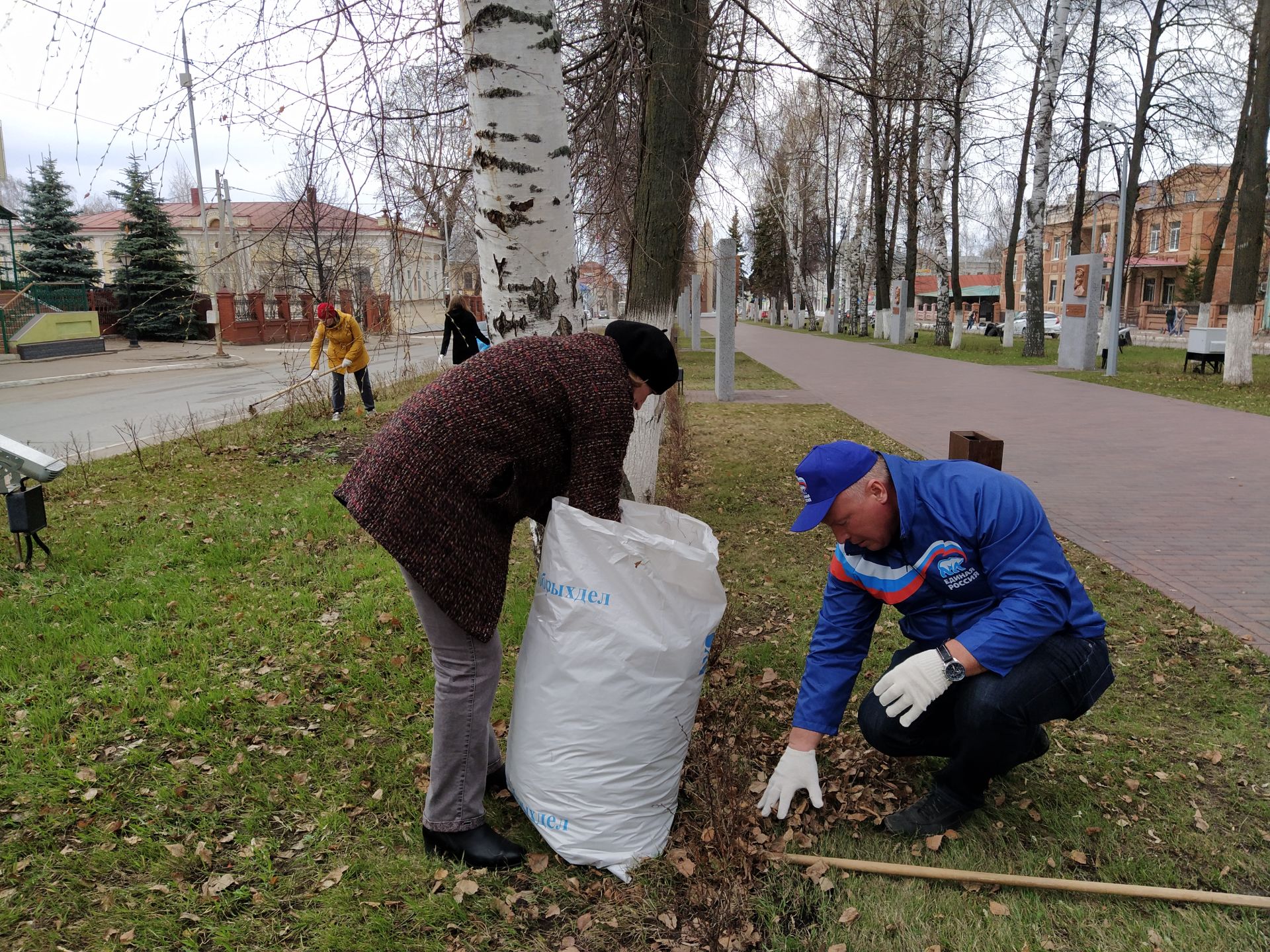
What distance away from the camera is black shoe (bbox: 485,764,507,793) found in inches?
105

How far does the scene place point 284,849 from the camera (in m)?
2.49

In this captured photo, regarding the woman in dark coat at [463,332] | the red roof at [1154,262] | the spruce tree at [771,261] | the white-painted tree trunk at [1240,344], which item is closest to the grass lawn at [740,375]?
the white-painted tree trunk at [1240,344]

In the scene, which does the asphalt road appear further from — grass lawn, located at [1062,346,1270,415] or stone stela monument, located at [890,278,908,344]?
stone stela monument, located at [890,278,908,344]

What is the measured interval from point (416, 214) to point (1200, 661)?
13.0 feet

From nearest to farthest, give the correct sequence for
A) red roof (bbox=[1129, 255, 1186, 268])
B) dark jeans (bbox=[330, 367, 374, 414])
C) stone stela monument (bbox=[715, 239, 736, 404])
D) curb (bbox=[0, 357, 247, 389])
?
dark jeans (bbox=[330, 367, 374, 414])
stone stela monument (bbox=[715, 239, 736, 404])
curb (bbox=[0, 357, 247, 389])
red roof (bbox=[1129, 255, 1186, 268])

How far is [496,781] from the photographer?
8.82 ft

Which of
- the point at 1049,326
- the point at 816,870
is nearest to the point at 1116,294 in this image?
the point at 816,870

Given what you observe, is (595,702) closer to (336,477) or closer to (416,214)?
(416,214)

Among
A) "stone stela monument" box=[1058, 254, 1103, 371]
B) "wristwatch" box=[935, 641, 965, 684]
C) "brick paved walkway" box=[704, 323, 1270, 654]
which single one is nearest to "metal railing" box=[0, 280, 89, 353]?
"brick paved walkway" box=[704, 323, 1270, 654]

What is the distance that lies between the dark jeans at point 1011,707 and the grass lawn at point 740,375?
12919mm

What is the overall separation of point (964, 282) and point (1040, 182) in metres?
64.4

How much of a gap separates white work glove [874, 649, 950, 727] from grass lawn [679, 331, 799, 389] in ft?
42.8

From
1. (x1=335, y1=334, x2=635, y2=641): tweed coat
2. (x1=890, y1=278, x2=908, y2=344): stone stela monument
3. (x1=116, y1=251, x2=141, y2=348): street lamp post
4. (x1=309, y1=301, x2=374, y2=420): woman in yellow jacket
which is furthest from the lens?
(x1=116, y1=251, x2=141, y2=348): street lamp post

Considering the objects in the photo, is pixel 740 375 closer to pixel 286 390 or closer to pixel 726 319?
pixel 726 319
